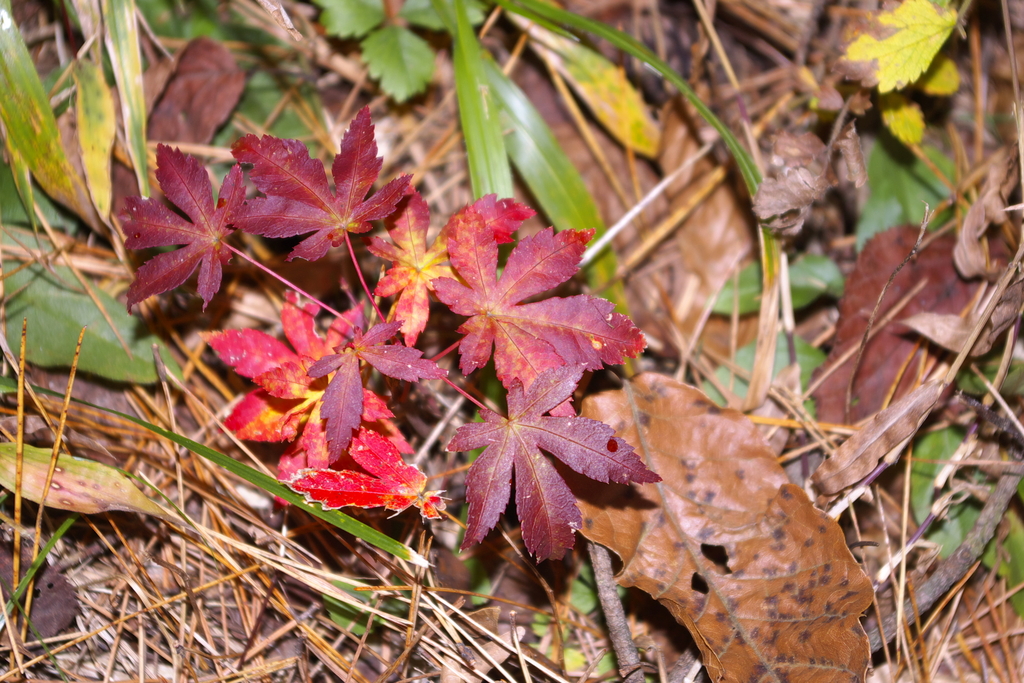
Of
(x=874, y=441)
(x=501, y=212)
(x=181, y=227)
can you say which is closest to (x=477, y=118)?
(x=501, y=212)

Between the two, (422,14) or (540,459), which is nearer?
(540,459)

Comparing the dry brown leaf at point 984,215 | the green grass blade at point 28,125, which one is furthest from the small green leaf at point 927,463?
the green grass blade at point 28,125

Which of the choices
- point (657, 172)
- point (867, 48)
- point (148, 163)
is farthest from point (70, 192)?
point (867, 48)

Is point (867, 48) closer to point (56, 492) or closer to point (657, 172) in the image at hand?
point (657, 172)

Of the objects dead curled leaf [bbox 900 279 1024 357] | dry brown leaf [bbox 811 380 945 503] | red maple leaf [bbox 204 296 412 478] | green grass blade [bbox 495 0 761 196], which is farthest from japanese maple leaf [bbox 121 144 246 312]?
dead curled leaf [bbox 900 279 1024 357]

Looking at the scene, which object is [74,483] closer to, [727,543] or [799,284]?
[727,543]

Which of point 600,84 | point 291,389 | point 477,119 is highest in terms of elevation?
point 600,84

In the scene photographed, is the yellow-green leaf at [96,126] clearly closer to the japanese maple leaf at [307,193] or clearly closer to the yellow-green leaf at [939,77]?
the japanese maple leaf at [307,193]

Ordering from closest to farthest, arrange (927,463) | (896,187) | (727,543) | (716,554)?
(727,543) → (716,554) → (927,463) → (896,187)
